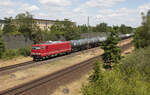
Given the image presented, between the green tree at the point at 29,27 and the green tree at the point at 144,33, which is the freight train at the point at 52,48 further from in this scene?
the green tree at the point at 144,33

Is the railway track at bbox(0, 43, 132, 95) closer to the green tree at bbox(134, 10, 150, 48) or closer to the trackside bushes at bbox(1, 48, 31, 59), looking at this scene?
the trackside bushes at bbox(1, 48, 31, 59)

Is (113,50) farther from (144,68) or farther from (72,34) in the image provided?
(72,34)

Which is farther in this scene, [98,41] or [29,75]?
[98,41]

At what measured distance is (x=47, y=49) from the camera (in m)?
29.8

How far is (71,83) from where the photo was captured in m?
18.4

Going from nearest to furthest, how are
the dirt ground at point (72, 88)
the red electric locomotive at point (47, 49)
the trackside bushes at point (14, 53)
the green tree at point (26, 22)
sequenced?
the dirt ground at point (72, 88)
the red electric locomotive at point (47, 49)
the trackside bushes at point (14, 53)
the green tree at point (26, 22)

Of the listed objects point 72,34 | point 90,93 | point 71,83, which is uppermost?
point 72,34

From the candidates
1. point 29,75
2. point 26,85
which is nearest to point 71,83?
point 26,85

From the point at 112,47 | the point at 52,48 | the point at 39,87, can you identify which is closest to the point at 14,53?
the point at 52,48

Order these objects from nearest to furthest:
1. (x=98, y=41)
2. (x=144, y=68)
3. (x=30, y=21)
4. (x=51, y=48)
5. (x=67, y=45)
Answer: (x=144, y=68)
(x=51, y=48)
(x=67, y=45)
(x=30, y=21)
(x=98, y=41)

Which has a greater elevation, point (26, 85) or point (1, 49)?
point (1, 49)

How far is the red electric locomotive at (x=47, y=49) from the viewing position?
94.6ft

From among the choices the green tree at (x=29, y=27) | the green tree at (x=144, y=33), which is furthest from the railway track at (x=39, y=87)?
the green tree at (x=29, y=27)

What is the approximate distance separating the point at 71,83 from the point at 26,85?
205 inches
